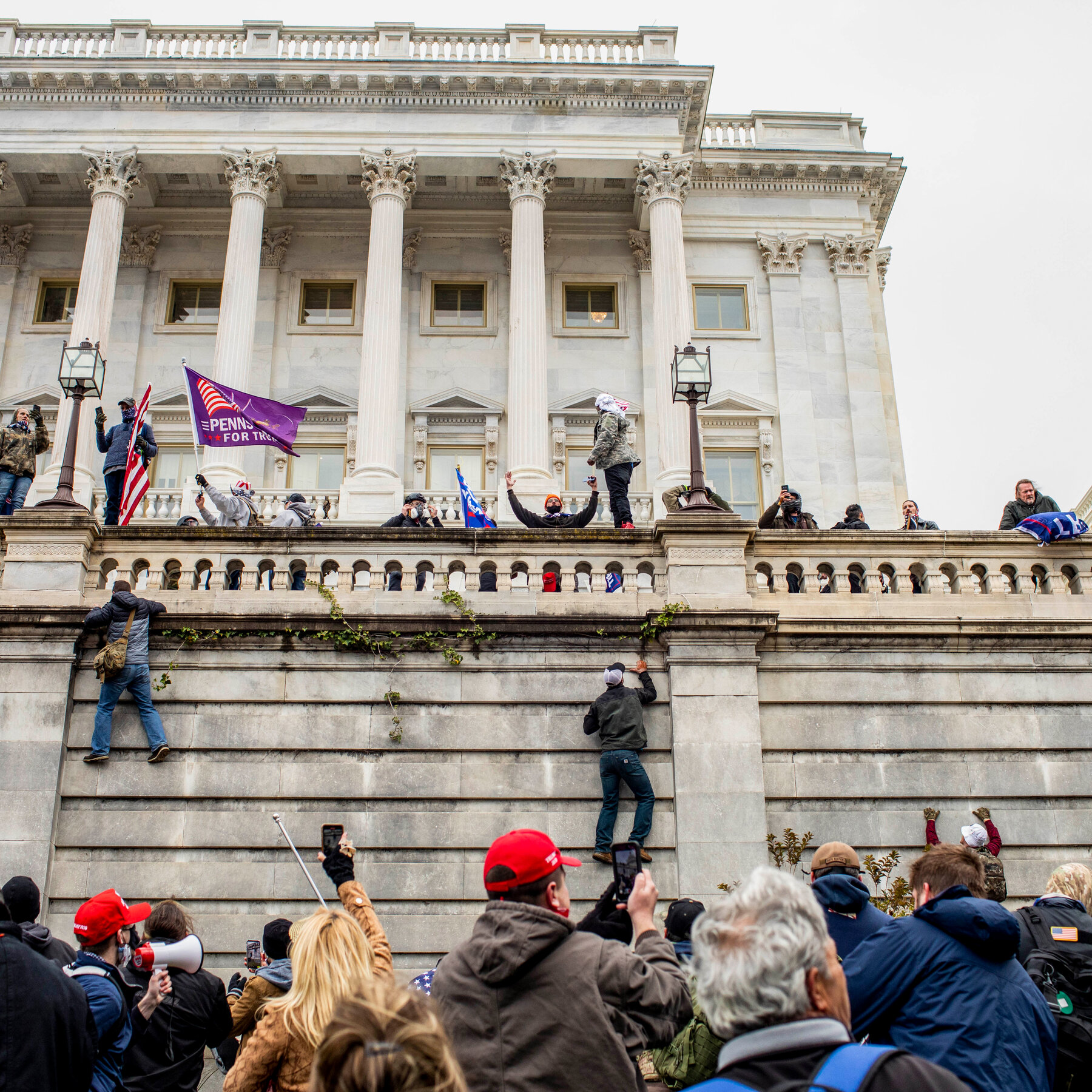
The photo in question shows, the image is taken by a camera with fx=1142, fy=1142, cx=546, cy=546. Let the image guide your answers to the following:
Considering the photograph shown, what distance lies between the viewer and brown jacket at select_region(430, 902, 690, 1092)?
13.6 ft

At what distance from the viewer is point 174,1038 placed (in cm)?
643

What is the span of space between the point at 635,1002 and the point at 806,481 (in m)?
28.2

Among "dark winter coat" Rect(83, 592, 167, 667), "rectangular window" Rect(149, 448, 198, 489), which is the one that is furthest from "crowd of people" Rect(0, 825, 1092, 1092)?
"rectangular window" Rect(149, 448, 198, 489)

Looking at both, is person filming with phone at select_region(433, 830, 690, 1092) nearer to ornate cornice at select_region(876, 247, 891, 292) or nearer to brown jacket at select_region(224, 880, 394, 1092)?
brown jacket at select_region(224, 880, 394, 1092)

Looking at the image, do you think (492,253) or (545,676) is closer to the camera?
(545,676)

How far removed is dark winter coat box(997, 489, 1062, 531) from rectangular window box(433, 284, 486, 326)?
20289 mm

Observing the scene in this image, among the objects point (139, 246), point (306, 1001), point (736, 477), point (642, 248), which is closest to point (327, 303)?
point (139, 246)

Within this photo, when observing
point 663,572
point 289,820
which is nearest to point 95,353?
point 289,820

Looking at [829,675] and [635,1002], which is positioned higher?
[829,675]

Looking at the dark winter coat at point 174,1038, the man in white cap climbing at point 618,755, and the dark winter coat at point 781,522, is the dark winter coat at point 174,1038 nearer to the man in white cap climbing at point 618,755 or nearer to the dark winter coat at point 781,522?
the man in white cap climbing at point 618,755

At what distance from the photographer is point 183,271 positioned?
33031 millimetres

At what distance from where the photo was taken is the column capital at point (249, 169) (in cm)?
3044

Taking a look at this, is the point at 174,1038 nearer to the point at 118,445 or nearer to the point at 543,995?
the point at 543,995

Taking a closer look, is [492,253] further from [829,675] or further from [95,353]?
[829,675]
